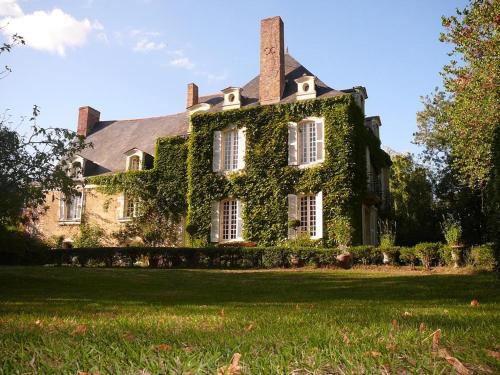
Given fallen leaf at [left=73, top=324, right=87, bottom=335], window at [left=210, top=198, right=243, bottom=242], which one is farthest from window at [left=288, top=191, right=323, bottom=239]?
fallen leaf at [left=73, top=324, right=87, bottom=335]

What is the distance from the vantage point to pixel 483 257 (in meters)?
13.6

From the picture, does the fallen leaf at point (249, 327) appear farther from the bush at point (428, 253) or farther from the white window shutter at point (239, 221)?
the white window shutter at point (239, 221)

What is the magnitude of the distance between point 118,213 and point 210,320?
2214 centimetres

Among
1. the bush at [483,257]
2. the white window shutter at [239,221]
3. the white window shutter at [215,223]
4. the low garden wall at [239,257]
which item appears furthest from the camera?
the white window shutter at [215,223]

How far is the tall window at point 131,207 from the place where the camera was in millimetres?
24531

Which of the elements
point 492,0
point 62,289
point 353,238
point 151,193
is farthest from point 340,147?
point 62,289

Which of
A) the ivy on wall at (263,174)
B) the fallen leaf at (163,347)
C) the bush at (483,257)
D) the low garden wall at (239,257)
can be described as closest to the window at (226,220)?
the ivy on wall at (263,174)

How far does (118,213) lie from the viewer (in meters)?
25.0

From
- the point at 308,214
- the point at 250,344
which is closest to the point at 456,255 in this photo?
the point at 308,214

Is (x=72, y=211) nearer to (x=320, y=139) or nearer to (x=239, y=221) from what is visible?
(x=239, y=221)

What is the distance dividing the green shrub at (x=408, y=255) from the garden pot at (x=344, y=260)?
5.29ft

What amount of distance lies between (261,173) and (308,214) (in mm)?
2862

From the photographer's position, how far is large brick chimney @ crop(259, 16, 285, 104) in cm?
2247

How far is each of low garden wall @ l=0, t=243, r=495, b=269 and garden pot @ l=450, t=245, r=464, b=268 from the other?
61mm
